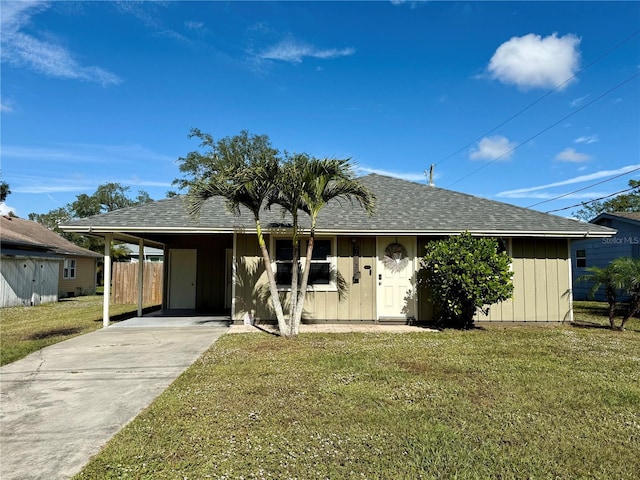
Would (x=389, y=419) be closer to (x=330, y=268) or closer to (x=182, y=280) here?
(x=330, y=268)

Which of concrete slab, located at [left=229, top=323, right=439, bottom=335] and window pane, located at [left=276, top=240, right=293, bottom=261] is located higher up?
window pane, located at [left=276, top=240, right=293, bottom=261]

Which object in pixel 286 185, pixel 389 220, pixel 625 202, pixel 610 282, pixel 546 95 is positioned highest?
pixel 546 95

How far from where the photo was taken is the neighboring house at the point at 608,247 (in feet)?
51.1

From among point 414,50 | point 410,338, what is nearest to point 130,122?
point 414,50

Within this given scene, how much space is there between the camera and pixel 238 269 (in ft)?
31.3

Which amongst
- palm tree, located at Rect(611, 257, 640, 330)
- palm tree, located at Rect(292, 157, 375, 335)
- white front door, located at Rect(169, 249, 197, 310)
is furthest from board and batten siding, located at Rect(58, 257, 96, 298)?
palm tree, located at Rect(611, 257, 640, 330)

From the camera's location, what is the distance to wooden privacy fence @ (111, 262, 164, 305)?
1612 centimetres

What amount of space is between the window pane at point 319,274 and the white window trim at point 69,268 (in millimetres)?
18110

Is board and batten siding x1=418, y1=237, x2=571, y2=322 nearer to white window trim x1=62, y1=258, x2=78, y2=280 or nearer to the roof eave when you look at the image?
the roof eave

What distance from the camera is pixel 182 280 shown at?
12.5m

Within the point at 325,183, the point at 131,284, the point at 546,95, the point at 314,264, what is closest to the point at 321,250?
the point at 314,264

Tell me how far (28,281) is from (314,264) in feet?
47.6

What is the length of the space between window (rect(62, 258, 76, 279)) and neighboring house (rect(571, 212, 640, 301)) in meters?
25.7

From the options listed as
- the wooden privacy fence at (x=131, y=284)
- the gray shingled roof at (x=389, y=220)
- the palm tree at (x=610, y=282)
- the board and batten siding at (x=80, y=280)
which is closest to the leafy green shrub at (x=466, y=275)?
the gray shingled roof at (x=389, y=220)
